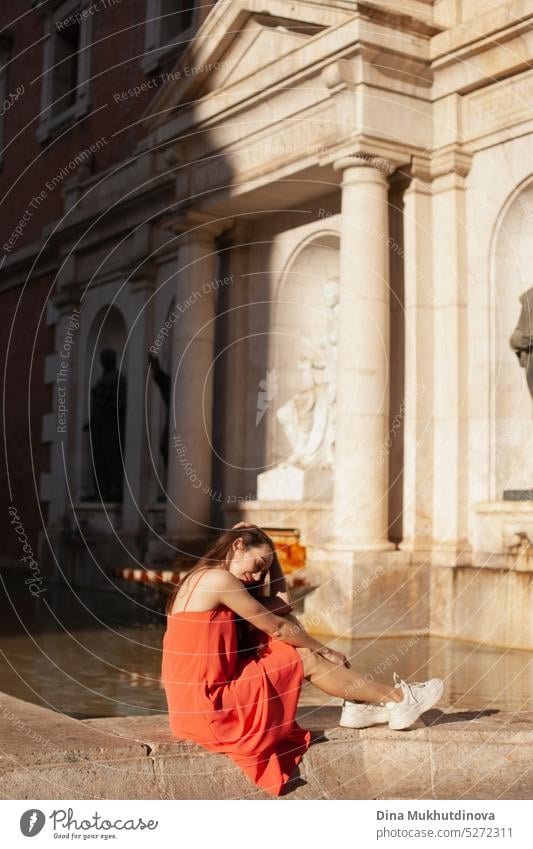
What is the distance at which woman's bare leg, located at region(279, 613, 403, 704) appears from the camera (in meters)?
5.60

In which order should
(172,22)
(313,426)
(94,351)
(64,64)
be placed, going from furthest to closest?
(64,64) < (94,351) < (172,22) < (313,426)

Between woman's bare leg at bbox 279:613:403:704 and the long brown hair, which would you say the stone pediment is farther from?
woman's bare leg at bbox 279:613:403:704

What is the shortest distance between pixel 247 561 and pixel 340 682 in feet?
2.55

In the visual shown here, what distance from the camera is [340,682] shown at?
221 inches

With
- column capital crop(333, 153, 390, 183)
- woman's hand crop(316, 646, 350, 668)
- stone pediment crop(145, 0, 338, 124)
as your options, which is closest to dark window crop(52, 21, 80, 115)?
stone pediment crop(145, 0, 338, 124)

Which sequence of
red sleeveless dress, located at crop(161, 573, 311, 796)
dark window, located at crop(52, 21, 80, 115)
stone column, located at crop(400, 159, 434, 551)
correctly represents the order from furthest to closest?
dark window, located at crop(52, 21, 80, 115), stone column, located at crop(400, 159, 434, 551), red sleeveless dress, located at crop(161, 573, 311, 796)

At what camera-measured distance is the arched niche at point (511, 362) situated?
12.8 metres

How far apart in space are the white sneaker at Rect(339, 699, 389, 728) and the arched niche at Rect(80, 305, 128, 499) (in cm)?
1460

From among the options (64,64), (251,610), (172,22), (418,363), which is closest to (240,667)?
(251,610)

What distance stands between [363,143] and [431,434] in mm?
3346

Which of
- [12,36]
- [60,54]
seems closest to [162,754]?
[60,54]

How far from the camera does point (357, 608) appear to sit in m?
12.1

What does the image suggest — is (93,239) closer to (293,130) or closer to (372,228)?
(293,130)

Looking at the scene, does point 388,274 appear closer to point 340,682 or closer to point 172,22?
point 340,682
